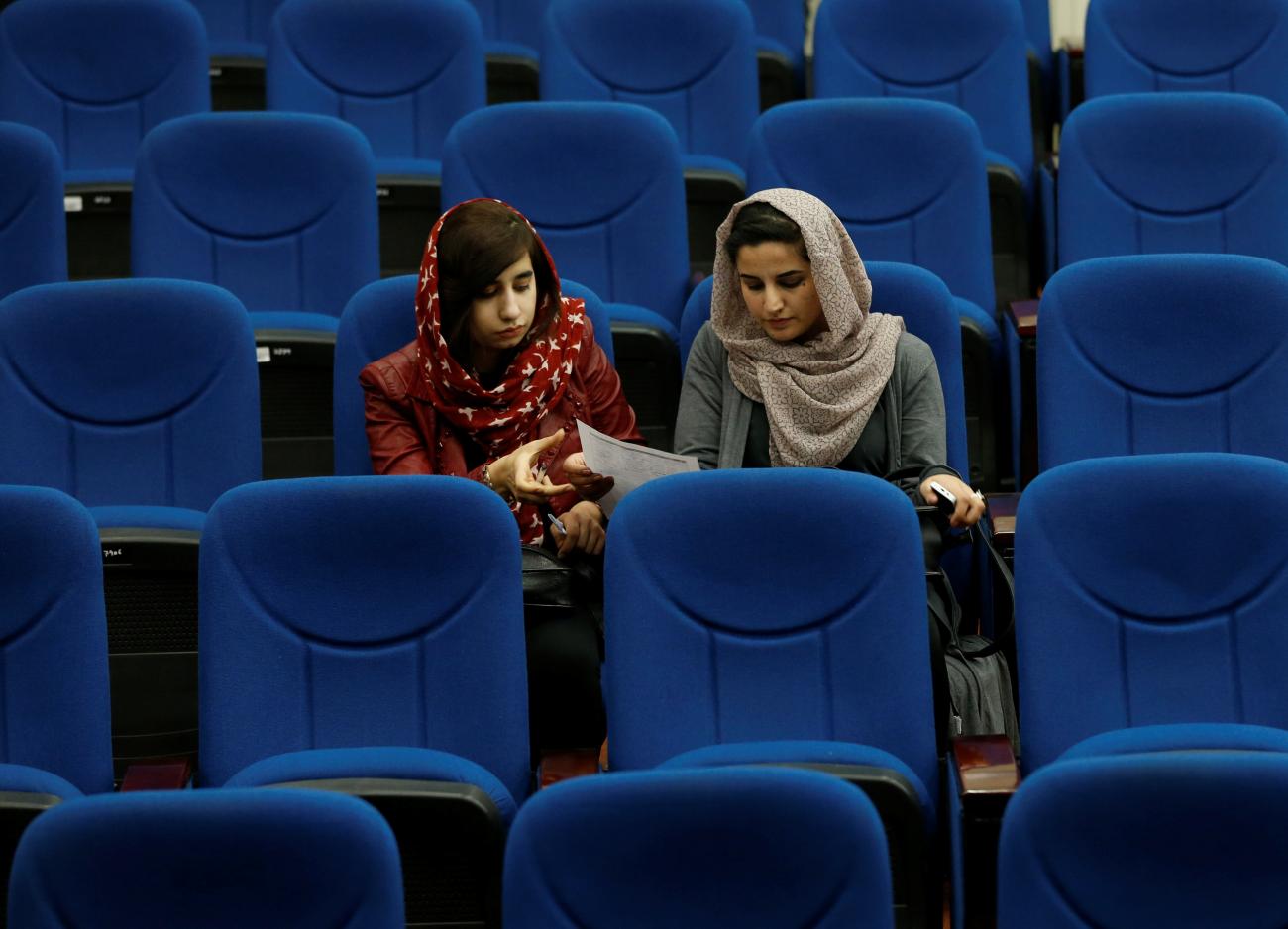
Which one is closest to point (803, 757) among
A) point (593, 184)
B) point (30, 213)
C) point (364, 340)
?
point (364, 340)

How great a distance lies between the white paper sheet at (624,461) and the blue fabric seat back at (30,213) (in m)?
0.77

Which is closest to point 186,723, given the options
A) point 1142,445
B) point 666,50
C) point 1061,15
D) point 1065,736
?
point 1065,736

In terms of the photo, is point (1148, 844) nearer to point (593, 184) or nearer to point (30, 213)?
point (593, 184)

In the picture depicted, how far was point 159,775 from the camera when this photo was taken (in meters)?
1.21

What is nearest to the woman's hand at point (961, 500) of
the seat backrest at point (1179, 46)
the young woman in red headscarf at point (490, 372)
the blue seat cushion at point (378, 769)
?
the young woman in red headscarf at point (490, 372)

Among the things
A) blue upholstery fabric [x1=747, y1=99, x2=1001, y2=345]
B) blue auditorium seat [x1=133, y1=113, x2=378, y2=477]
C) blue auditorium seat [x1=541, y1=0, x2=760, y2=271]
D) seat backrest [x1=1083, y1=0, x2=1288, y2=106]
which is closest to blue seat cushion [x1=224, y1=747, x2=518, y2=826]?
blue auditorium seat [x1=133, y1=113, x2=378, y2=477]

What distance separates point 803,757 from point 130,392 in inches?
28.9

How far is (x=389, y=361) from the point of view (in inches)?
60.7

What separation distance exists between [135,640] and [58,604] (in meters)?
0.17

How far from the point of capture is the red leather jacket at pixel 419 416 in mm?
1528

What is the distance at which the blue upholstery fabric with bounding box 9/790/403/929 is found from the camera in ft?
3.07

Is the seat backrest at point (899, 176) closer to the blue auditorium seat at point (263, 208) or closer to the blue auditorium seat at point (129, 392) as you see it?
the blue auditorium seat at point (263, 208)

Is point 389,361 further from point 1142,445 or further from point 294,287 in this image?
point 1142,445

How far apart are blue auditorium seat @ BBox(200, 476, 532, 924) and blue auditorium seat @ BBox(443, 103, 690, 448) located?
25.2 inches
